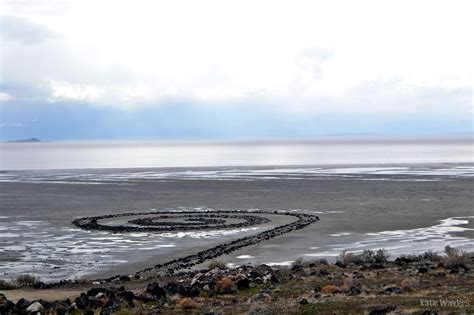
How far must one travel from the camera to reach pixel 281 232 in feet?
120

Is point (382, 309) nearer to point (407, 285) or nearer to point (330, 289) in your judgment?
point (330, 289)

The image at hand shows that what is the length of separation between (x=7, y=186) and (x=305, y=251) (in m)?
54.7

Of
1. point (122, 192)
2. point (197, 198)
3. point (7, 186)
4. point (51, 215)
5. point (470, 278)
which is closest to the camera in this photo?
point (470, 278)

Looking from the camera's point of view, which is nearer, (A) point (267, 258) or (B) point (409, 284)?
(B) point (409, 284)

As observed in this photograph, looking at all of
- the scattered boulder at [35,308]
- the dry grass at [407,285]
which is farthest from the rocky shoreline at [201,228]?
the dry grass at [407,285]

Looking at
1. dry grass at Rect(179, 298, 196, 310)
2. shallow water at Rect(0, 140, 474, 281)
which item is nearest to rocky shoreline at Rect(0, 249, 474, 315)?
dry grass at Rect(179, 298, 196, 310)

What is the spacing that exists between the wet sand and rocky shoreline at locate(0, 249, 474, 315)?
546cm

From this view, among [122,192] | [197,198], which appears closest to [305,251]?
[197,198]

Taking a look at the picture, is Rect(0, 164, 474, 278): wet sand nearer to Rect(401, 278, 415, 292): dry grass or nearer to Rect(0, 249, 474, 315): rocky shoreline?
Rect(0, 249, 474, 315): rocky shoreline

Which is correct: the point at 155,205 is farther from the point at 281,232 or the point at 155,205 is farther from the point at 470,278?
the point at 470,278

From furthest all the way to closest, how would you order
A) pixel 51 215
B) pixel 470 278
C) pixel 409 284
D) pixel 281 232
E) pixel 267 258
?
pixel 51 215, pixel 281 232, pixel 267 258, pixel 470 278, pixel 409 284

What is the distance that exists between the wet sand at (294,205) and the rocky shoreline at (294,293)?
5463mm

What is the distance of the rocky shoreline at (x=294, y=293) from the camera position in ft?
54.0

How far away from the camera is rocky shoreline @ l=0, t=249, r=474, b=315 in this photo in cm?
1645
